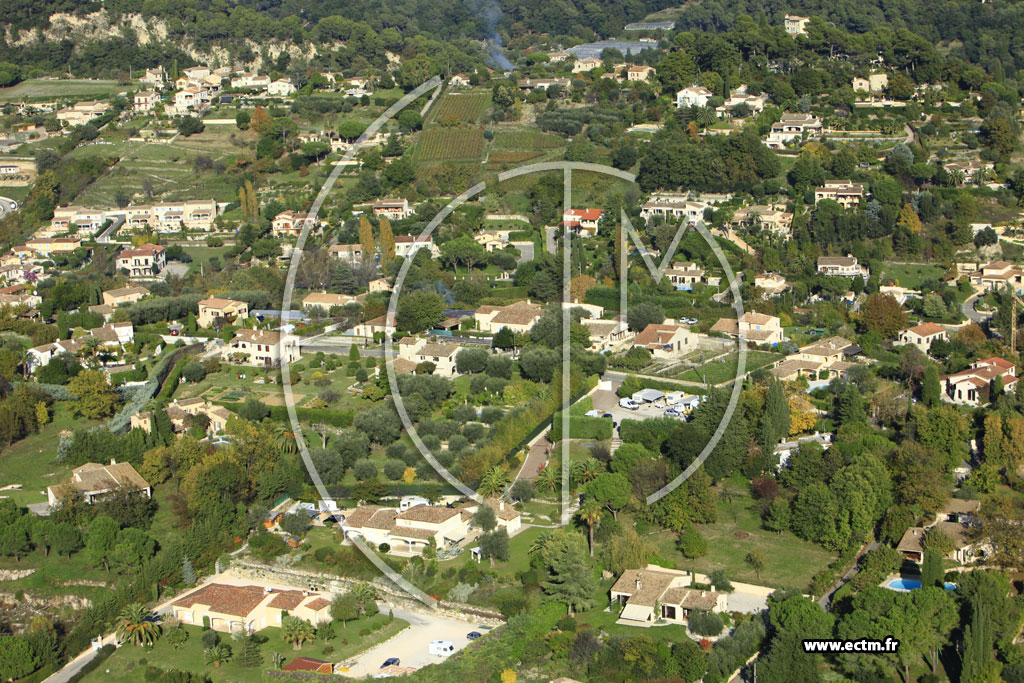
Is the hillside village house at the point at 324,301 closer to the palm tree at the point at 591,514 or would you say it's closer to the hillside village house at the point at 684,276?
the hillside village house at the point at 684,276

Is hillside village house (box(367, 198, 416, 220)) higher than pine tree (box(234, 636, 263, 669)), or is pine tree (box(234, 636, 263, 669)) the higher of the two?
hillside village house (box(367, 198, 416, 220))

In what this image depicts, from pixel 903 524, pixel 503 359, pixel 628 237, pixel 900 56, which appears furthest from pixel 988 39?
pixel 903 524

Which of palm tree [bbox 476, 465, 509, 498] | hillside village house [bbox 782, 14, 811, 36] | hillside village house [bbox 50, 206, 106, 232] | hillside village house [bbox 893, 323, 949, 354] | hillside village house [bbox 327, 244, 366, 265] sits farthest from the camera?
hillside village house [bbox 782, 14, 811, 36]

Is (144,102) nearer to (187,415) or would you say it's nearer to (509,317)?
(509,317)

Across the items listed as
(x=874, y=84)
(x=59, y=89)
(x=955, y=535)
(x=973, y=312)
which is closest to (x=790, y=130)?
(x=874, y=84)

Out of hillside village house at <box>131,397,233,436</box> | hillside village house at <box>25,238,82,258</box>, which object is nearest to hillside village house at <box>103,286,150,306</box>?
hillside village house at <box>25,238,82,258</box>

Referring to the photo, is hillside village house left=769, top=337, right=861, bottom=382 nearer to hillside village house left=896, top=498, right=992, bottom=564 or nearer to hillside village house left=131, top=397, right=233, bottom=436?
hillside village house left=896, top=498, right=992, bottom=564

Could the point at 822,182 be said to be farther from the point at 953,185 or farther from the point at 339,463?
the point at 339,463
